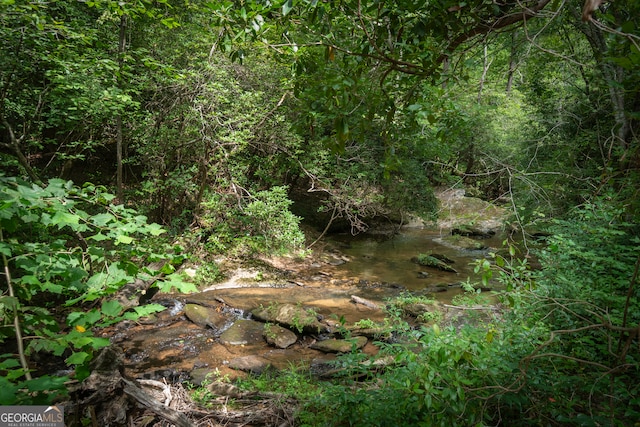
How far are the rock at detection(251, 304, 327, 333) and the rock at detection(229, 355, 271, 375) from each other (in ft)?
3.57

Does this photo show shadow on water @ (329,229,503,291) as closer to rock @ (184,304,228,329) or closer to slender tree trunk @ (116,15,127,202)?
rock @ (184,304,228,329)

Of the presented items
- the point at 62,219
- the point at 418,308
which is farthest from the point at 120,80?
the point at 418,308

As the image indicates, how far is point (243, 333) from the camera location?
6332 millimetres

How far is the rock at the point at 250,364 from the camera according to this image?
514cm

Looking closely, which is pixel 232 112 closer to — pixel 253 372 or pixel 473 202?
pixel 253 372

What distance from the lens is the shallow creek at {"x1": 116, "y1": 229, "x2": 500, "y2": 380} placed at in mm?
5449

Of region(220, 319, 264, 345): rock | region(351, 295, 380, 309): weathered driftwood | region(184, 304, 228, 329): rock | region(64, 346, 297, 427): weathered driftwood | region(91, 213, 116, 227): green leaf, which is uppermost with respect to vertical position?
region(91, 213, 116, 227): green leaf

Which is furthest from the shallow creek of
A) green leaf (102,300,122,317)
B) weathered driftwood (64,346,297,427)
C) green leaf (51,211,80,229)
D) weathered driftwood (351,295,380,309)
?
green leaf (51,211,80,229)

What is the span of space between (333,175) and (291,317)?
5.99 m

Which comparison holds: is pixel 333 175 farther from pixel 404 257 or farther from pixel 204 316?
pixel 204 316

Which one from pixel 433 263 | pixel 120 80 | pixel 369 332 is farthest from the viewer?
pixel 433 263

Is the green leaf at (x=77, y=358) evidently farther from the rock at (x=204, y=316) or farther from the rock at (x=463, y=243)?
the rock at (x=463, y=243)

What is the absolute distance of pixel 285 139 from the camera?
9836 mm

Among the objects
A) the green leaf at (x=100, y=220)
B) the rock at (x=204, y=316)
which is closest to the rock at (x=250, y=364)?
the rock at (x=204, y=316)
